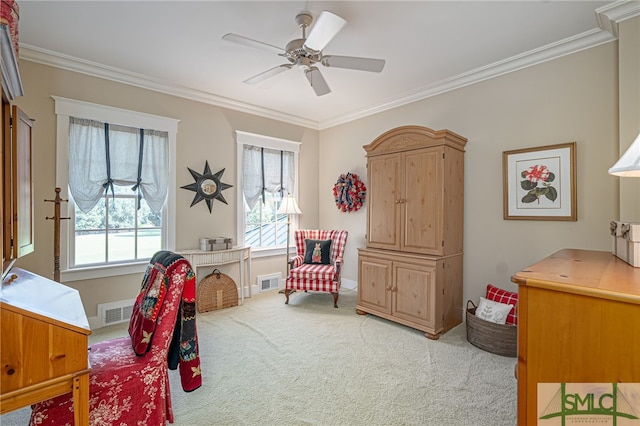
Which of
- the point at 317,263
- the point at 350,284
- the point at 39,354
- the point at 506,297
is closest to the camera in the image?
the point at 39,354

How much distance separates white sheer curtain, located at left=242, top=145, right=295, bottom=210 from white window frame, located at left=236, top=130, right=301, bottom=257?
0.19 ft

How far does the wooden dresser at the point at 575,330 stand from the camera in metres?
1.01

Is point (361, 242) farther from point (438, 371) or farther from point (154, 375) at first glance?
point (154, 375)

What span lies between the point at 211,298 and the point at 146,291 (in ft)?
6.94

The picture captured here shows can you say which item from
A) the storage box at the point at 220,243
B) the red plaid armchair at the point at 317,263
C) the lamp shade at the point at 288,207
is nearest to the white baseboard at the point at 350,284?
the red plaid armchair at the point at 317,263

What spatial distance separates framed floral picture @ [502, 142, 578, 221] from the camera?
9.15 ft

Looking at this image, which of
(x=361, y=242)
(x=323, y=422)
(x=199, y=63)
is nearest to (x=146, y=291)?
(x=323, y=422)

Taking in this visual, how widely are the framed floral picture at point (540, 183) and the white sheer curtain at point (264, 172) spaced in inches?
117

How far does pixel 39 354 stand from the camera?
1.05 m

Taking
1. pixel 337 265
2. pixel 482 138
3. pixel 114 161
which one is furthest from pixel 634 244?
pixel 114 161

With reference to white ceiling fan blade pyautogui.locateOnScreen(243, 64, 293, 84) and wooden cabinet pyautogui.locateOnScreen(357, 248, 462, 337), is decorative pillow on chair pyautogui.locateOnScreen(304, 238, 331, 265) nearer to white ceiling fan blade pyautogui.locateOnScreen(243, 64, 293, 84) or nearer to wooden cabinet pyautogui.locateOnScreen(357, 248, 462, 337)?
wooden cabinet pyautogui.locateOnScreen(357, 248, 462, 337)

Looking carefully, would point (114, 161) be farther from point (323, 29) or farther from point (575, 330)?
point (575, 330)

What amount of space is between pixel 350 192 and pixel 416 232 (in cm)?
153

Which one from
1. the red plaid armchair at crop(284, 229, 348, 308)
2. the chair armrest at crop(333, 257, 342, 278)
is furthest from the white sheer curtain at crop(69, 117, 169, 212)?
the chair armrest at crop(333, 257, 342, 278)
